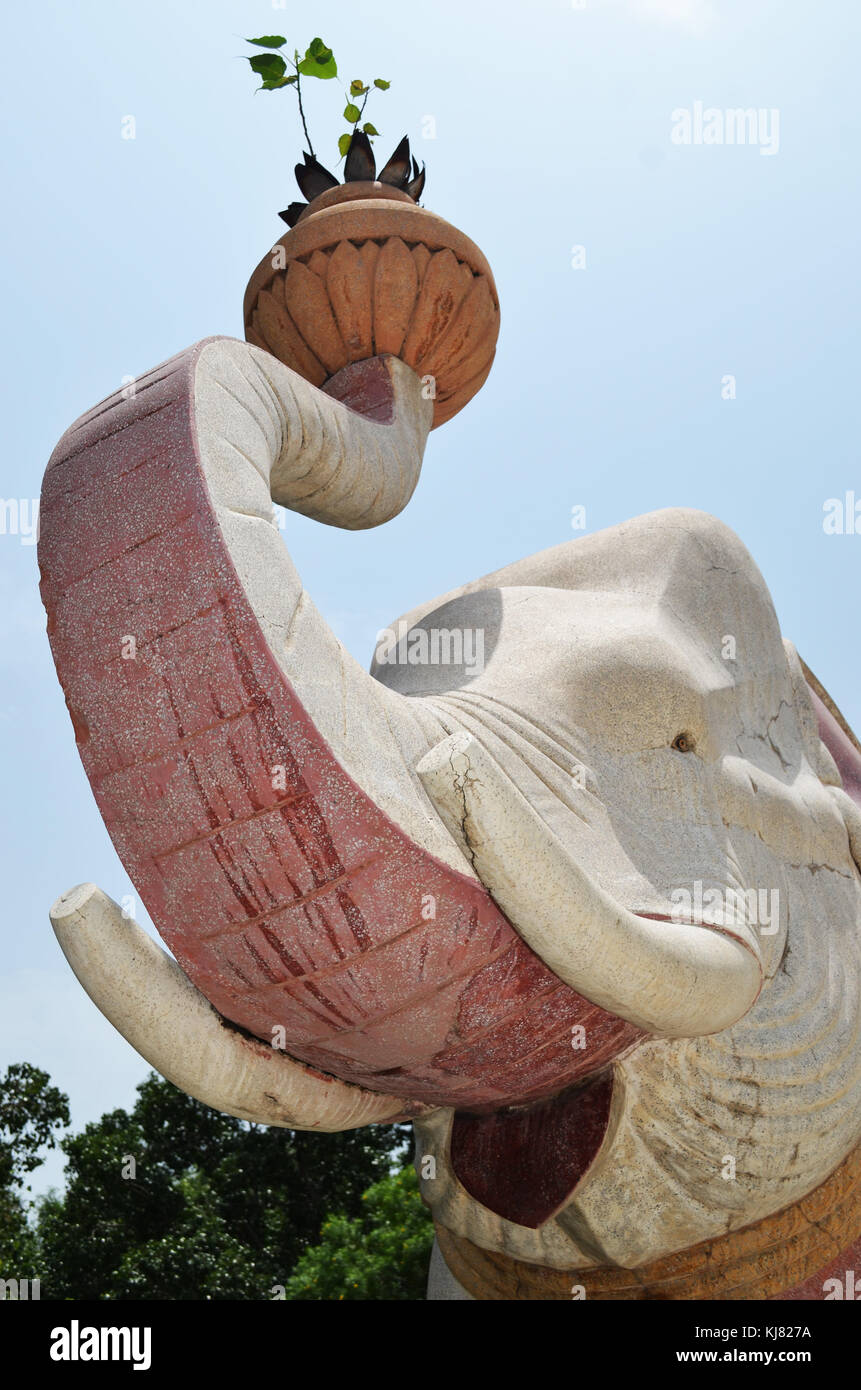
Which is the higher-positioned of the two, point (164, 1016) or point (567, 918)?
point (567, 918)

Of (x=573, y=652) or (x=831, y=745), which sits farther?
(x=831, y=745)

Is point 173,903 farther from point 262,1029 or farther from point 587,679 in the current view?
point 587,679

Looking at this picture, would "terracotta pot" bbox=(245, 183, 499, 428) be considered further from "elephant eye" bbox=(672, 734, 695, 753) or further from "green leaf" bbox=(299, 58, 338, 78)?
"elephant eye" bbox=(672, 734, 695, 753)

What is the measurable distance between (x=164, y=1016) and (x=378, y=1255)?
636 cm

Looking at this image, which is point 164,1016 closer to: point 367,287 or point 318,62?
point 367,287

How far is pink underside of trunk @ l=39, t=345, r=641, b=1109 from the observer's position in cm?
241

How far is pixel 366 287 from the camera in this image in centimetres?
360

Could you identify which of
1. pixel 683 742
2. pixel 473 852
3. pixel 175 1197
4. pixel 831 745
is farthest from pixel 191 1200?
pixel 473 852

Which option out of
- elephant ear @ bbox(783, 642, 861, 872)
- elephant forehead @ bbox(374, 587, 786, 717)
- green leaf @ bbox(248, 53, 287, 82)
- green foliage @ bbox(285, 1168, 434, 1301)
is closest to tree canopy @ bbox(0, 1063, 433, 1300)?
green foliage @ bbox(285, 1168, 434, 1301)

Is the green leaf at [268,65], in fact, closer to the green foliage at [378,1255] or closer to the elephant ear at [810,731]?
the elephant ear at [810,731]

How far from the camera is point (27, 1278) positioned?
1090 centimetres

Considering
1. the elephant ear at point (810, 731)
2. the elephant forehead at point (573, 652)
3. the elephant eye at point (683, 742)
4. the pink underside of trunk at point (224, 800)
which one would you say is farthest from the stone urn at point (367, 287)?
the elephant ear at point (810, 731)

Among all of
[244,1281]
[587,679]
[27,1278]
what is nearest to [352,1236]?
[244,1281]

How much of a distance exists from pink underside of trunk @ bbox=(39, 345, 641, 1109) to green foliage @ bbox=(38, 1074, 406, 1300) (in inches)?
336
